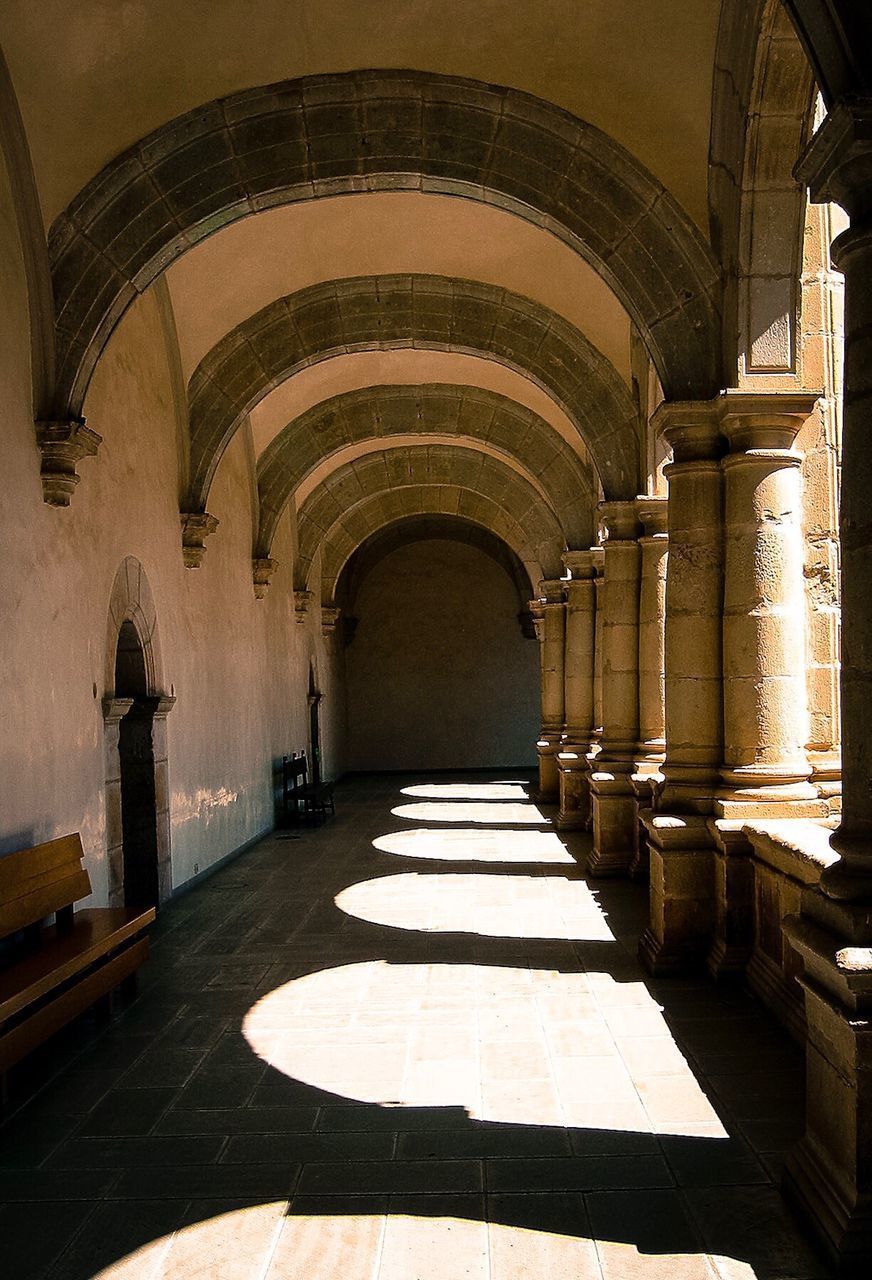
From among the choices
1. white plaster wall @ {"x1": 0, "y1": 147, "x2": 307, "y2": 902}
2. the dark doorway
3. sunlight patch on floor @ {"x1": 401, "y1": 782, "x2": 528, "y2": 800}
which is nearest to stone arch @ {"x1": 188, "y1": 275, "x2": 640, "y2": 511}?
white plaster wall @ {"x1": 0, "y1": 147, "x2": 307, "y2": 902}

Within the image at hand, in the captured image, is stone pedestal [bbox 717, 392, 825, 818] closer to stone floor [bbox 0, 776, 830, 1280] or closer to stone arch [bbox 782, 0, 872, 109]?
stone floor [bbox 0, 776, 830, 1280]

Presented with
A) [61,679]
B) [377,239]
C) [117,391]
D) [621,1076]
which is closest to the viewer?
[621,1076]

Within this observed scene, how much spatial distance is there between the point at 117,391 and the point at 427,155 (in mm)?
2467

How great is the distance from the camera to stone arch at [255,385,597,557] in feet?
36.6

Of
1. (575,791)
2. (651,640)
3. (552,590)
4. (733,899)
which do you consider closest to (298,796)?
(575,791)

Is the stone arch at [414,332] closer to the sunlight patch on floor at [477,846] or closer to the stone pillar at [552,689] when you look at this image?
the sunlight patch on floor at [477,846]

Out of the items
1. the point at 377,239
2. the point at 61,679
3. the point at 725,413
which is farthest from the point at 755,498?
the point at 377,239

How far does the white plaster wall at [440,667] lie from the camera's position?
2094 centimetres

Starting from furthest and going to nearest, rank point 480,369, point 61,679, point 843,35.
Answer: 1. point 480,369
2. point 61,679
3. point 843,35

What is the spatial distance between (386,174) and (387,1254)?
511 cm

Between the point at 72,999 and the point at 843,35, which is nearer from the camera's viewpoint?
the point at 843,35

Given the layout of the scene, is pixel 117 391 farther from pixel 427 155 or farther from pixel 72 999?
pixel 72 999

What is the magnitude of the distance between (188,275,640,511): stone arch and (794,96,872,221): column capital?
17.2ft

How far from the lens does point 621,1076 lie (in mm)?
3836
